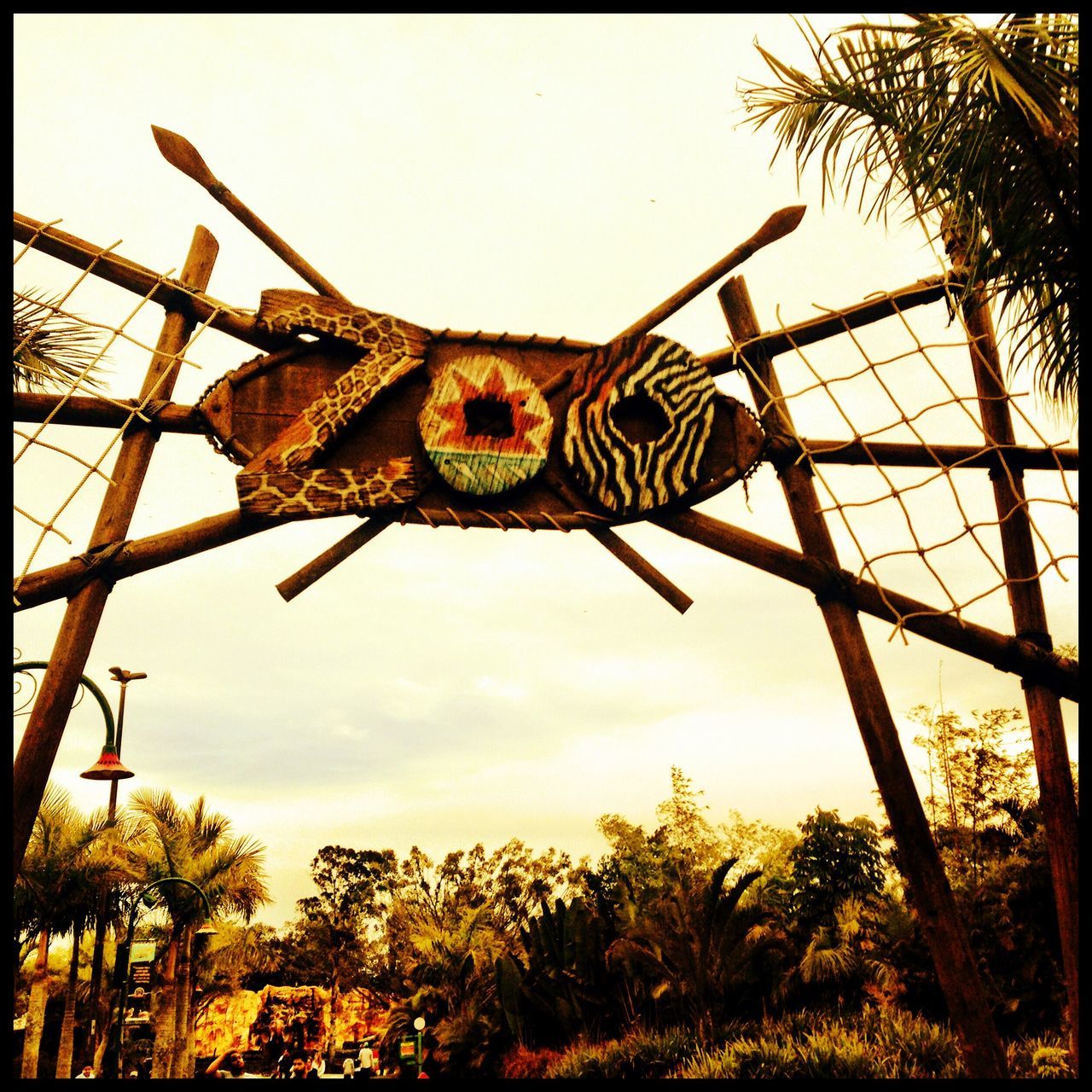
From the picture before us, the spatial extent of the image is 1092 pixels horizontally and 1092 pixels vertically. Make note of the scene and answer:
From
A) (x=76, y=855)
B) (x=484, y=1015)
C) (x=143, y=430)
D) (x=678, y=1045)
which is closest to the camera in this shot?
(x=143, y=430)

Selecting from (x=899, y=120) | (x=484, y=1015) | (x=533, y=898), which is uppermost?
(x=899, y=120)

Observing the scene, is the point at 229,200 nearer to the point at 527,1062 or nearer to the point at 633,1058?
the point at 633,1058

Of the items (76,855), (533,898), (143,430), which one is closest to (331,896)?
(533,898)

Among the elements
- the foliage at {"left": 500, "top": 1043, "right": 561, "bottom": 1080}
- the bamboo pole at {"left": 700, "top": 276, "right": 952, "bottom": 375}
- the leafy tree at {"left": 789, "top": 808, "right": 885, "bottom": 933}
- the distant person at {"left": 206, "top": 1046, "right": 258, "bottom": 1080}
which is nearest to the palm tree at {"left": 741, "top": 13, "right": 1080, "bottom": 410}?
the bamboo pole at {"left": 700, "top": 276, "right": 952, "bottom": 375}

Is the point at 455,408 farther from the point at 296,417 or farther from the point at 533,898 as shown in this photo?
the point at 533,898

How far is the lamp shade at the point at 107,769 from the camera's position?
397 inches

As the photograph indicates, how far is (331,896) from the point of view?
30.0 metres

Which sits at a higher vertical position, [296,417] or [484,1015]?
[296,417]

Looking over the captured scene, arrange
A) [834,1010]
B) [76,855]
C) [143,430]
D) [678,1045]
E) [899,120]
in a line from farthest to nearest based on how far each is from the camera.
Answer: [76,855]
[834,1010]
[678,1045]
[899,120]
[143,430]

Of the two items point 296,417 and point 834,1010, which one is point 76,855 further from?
point 296,417

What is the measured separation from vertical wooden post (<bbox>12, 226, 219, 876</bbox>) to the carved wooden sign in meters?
0.29

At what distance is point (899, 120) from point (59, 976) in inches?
1319

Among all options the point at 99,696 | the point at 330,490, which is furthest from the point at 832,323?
the point at 99,696

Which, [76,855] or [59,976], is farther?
[59,976]
